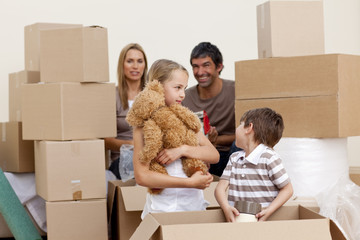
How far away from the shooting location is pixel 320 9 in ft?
8.46

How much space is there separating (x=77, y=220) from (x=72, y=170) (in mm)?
230

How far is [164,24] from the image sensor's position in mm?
4043

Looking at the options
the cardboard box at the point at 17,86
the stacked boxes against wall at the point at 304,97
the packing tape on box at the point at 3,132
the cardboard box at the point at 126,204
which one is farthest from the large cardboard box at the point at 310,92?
the packing tape on box at the point at 3,132

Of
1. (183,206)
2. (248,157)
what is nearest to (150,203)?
(183,206)

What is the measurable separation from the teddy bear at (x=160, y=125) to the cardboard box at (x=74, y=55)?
0.73 metres

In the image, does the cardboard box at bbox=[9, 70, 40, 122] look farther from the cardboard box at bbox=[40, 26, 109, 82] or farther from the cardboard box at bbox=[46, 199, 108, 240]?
the cardboard box at bbox=[46, 199, 108, 240]

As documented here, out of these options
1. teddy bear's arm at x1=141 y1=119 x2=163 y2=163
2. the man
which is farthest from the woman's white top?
the man

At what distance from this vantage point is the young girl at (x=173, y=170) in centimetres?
186

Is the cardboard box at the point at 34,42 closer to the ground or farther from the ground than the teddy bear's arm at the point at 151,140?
farther from the ground

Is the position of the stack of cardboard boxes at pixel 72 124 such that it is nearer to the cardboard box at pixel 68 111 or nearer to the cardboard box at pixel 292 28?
the cardboard box at pixel 68 111

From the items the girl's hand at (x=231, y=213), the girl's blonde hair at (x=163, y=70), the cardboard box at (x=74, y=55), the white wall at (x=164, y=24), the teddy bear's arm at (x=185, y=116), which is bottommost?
the girl's hand at (x=231, y=213)

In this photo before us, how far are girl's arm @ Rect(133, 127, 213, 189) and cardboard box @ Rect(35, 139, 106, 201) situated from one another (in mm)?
723

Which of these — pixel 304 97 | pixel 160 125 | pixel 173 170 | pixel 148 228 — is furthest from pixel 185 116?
pixel 304 97

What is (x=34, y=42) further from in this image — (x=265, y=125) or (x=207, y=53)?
(x=265, y=125)
